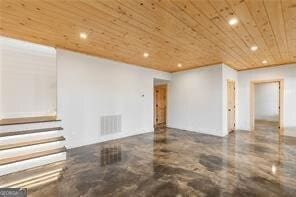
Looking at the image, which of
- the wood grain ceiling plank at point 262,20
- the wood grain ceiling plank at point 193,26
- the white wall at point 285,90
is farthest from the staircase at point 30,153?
the white wall at point 285,90

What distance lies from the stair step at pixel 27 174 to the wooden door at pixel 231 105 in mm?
5989

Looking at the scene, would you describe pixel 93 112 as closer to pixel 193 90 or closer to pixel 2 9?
pixel 2 9

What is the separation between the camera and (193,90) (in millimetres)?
6742

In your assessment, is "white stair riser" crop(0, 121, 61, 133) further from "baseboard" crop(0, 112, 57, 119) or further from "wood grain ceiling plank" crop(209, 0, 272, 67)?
"wood grain ceiling plank" crop(209, 0, 272, 67)

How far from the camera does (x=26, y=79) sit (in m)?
4.61

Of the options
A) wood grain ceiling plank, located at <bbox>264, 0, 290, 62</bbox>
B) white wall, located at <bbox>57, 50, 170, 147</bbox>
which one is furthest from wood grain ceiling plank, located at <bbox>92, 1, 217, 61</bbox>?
white wall, located at <bbox>57, 50, 170, 147</bbox>

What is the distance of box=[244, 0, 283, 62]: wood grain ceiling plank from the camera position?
2.25 metres

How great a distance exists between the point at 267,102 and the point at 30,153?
11787mm

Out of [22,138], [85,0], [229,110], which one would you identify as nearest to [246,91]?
[229,110]

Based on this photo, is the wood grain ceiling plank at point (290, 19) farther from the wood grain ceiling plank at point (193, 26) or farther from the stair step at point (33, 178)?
the stair step at point (33, 178)

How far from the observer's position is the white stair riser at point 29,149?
3037 millimetres

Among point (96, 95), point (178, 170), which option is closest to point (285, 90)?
point (178, 170)

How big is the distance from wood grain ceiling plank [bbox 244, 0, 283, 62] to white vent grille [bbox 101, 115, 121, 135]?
14.5 feet

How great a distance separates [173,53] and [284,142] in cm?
443
